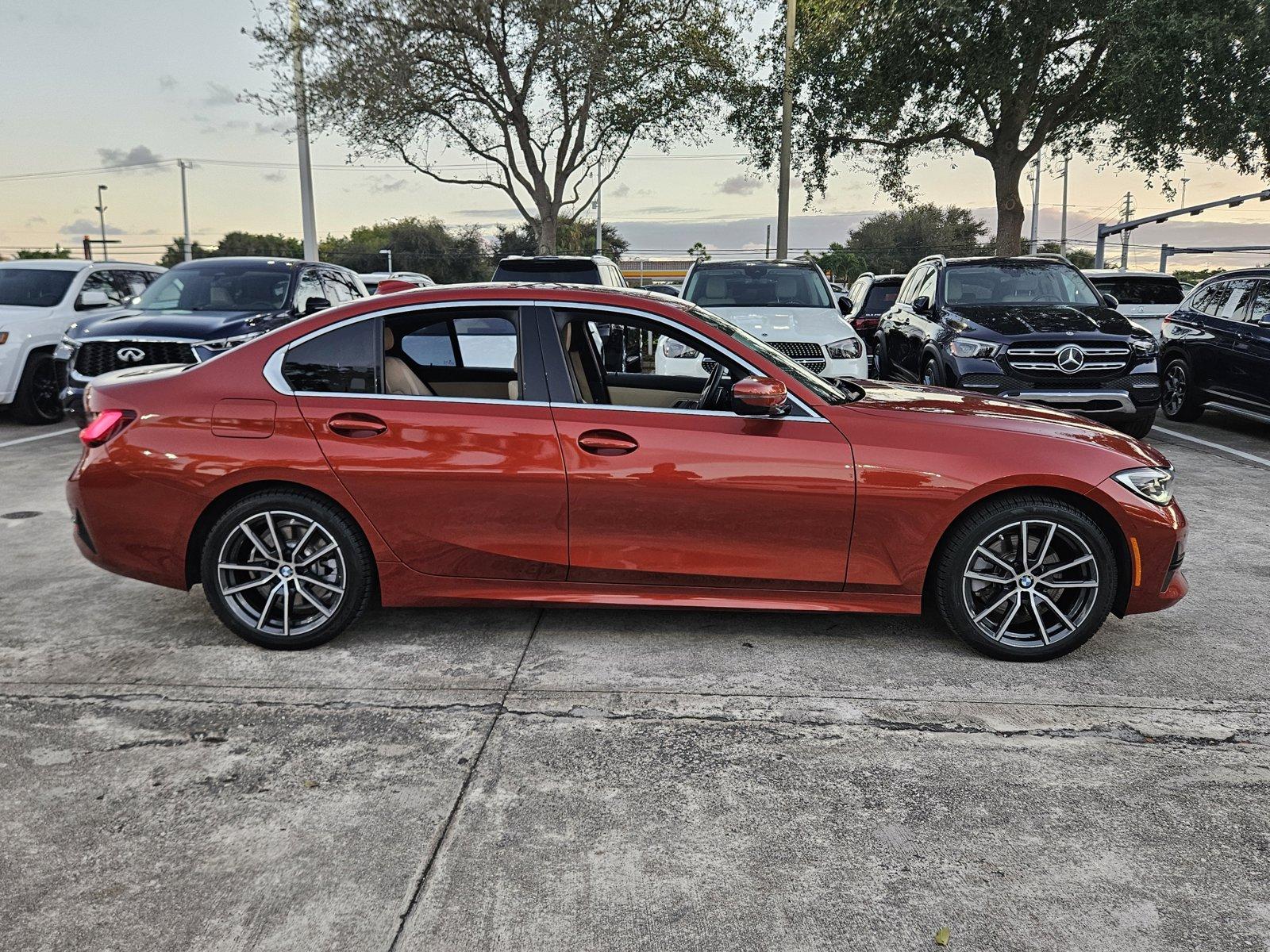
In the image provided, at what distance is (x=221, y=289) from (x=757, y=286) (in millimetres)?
5795

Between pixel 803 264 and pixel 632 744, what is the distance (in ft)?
28.4

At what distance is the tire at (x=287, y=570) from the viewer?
176 inches

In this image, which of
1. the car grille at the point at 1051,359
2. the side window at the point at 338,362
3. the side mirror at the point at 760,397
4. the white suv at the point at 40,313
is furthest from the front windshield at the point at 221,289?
the side mirror at the point at 760,397

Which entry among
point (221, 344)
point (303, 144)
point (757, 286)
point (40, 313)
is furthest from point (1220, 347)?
point (303, 144)

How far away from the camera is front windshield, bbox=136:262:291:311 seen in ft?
35.7

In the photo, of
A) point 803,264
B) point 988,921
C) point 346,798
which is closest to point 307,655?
point 346,798

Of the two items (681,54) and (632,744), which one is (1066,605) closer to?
(632,744)

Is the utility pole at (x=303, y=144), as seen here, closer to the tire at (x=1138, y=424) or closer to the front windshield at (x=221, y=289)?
the front windshield at (x=221, y=289)

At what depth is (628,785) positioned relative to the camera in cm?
334

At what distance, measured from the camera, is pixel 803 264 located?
11.4 meters

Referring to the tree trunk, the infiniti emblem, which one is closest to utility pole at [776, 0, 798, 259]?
the tree trunk

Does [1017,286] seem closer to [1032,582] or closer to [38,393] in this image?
[1032,582]

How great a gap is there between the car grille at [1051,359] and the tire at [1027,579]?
567cm

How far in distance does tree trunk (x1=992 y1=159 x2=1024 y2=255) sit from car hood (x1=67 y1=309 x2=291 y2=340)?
54.4 ft
